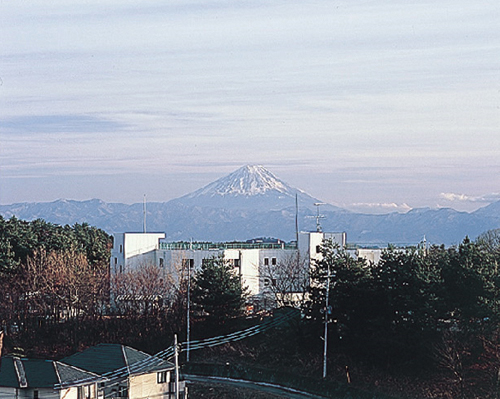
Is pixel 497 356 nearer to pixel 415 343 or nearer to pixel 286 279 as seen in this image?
pixel 415 343

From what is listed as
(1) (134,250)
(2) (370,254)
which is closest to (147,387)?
(1) (134,250)

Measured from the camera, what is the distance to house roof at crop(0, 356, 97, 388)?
98.1 ft

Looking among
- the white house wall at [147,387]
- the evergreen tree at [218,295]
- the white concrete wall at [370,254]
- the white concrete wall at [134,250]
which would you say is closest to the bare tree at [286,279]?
the evergreen tree at [218,295]

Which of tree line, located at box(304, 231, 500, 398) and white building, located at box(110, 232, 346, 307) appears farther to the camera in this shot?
white building, located at box(110, 232, 346, 307)

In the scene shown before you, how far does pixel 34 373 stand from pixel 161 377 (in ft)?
18.0

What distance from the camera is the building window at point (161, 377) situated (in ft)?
111

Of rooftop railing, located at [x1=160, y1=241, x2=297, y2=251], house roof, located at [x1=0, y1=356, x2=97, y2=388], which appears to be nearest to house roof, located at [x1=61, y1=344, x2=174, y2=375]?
house roof, located at [x1=0, y1=356, x2=97, y2=388]

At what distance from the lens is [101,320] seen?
4553 centimetres

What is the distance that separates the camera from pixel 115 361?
3397 cm

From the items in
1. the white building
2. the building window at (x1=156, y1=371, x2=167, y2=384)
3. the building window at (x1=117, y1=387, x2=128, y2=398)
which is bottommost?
the building window at (x1=117, y1=387, x2=128, y2=398)

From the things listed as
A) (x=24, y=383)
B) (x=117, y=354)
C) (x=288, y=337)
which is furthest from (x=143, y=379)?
(x=288, y=337)

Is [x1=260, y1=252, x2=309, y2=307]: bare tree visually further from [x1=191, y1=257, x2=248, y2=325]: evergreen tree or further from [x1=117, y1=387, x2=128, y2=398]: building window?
[x1=117, y1=387, x2=128, y2=398]: building window

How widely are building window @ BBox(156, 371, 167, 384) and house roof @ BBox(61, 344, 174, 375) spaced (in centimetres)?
26

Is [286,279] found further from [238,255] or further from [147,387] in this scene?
[147,387]
